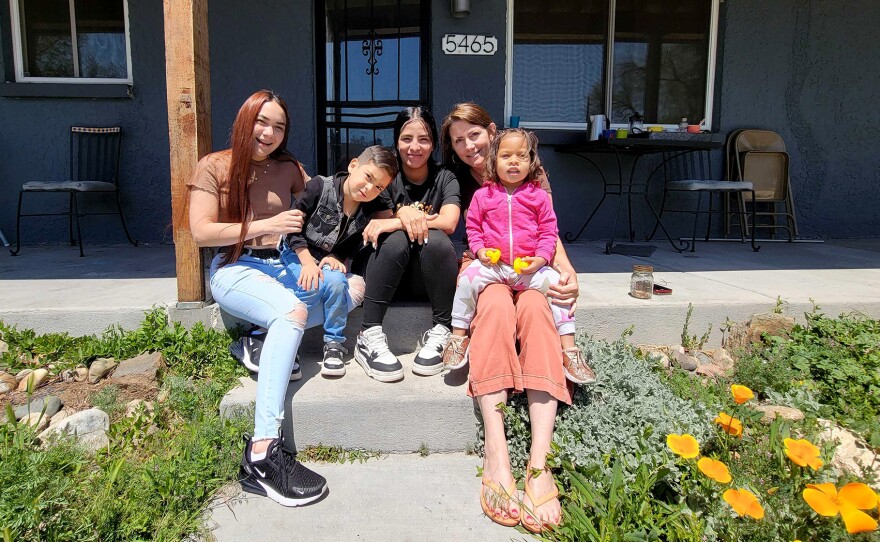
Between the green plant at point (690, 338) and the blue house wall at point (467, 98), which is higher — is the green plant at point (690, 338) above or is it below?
below

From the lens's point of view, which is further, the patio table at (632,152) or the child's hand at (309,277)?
the patio table at (632,152)

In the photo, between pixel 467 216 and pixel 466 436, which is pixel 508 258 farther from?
pixel 466 436

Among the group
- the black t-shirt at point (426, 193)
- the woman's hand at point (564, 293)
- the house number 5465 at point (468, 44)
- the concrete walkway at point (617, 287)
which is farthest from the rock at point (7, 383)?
the house number 5465 at point (468, 44)

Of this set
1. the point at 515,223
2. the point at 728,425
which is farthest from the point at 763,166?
the point at 728,425

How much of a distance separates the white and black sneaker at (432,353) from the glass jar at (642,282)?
3.34 feet

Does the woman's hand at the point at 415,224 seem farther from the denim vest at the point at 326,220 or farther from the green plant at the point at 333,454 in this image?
the green plant at the point at 333,454

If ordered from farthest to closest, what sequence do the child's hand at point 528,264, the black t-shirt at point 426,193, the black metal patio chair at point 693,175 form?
1. the black metal patio chair at point 693,175
2. the black t-shirt at point 426,193
3. the child's hand at point 528,264

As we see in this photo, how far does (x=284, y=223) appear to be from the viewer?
7.16 feet

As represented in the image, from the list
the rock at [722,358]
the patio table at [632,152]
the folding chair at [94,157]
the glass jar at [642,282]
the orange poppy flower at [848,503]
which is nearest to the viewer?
the orange poppy flower at [848,503]

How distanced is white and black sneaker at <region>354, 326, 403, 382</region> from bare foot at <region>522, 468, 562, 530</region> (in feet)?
2.36

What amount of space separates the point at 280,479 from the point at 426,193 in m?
1.38

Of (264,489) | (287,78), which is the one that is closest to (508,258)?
(264,489)

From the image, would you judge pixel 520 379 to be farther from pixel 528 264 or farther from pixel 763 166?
pixel 763 166

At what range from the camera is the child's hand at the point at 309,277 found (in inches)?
87.0
